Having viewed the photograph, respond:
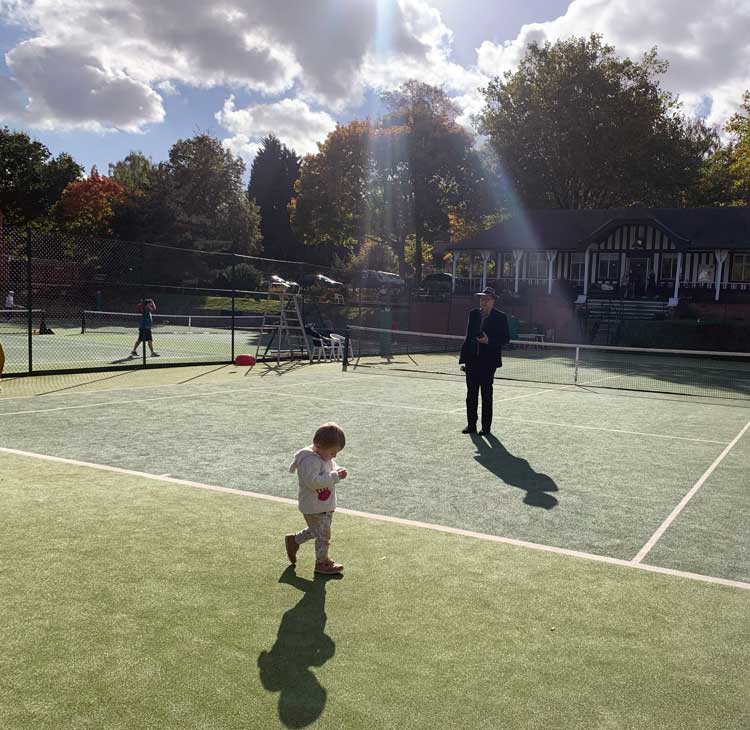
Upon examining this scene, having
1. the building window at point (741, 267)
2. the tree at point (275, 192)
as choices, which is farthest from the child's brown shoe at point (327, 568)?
the tree at point (275, 192)

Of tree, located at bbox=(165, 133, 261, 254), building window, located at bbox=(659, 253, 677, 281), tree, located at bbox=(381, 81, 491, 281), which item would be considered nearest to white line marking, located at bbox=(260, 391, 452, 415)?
building window, located at bbox=(659, 253, 677, 281)

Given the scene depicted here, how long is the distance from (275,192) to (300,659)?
92.3 meters

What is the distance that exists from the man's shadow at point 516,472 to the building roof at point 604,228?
117 feet

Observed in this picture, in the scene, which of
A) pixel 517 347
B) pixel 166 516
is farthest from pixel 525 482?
pixel 517 347

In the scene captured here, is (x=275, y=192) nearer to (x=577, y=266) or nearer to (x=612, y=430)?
(x=577, y=266)

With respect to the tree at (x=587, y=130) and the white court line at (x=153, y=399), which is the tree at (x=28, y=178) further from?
the white court line at (x=153, y=399)

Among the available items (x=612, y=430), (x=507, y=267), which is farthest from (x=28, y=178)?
(x=612, y=430)

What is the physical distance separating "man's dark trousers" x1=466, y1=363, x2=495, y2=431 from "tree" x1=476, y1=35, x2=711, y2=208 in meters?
43.4

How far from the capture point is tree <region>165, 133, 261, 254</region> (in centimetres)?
6588

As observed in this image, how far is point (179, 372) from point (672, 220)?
35402 millimetres

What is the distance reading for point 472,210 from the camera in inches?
2108

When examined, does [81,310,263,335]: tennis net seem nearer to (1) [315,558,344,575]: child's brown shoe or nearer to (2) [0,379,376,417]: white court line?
(2) [0,379,376,417]: white court line

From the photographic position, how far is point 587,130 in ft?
163

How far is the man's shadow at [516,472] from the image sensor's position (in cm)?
723
